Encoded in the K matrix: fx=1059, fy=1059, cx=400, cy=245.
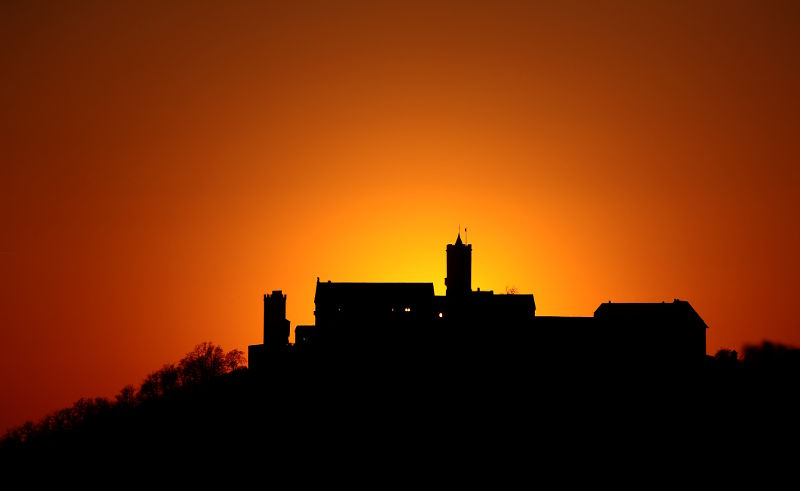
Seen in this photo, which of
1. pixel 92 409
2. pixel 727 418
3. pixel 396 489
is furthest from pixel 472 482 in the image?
pixel 92 409

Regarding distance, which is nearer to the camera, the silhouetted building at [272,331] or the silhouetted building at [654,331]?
the silhouetted building at [654,331]

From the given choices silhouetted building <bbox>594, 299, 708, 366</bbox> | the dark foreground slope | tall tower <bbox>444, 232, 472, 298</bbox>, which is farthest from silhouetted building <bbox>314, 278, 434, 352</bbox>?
silhouetted building <bbox>594, 299, 708, 366</bbox>

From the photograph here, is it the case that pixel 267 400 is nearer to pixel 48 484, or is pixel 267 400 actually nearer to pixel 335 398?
pixel 335 398

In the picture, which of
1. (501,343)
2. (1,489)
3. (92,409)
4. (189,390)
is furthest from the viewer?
(92,409)

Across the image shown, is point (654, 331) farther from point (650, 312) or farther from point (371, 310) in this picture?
point (371, 310)

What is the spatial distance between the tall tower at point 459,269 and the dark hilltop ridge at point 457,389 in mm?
177

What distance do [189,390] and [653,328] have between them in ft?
206

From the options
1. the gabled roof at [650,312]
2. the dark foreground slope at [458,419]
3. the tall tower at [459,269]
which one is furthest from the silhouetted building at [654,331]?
the tall tower at [459,269]

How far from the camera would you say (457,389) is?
105688 millimetres

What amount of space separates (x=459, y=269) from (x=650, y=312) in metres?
24.1

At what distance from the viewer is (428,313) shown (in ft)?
414

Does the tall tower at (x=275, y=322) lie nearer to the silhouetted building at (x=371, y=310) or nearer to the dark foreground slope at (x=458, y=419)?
the silhouetted building at (x=371, y=310)

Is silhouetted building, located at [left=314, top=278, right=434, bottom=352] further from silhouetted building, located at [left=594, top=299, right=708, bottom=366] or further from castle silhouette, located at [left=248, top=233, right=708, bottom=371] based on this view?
silhouetted building, located at [left=594, top=299, right=708, bottom=366]

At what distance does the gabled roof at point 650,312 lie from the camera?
123175mm
